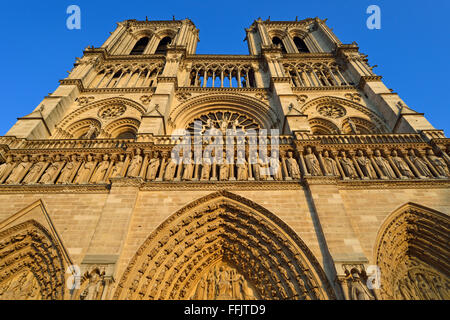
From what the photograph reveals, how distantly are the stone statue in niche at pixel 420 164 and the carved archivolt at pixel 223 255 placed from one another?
15.8 feet

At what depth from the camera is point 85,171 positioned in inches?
329

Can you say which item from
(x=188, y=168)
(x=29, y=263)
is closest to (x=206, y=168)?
(x=188, y=168)

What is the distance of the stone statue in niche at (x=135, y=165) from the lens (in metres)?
7.90

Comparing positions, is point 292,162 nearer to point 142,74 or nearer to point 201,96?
point 201,96

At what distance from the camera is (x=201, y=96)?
13383 millimetres

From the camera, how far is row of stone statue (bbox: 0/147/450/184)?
26.2 feet

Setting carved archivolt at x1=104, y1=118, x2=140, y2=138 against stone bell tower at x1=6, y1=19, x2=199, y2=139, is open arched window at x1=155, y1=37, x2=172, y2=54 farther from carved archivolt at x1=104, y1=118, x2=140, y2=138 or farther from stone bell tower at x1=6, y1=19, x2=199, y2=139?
carved archivolt at x1=104, y1=118, x2=140, y2=138

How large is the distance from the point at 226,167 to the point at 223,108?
5924mm

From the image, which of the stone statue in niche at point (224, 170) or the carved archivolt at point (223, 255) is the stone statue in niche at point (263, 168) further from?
the carved archivolt at point (223, 255)

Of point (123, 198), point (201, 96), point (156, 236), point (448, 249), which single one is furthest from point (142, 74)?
point (448, 249)

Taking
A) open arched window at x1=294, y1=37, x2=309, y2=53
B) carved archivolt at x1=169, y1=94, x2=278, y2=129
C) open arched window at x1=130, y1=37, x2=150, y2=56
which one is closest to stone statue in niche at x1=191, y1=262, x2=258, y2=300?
carved archivolt at x1=169, y1=94, x2=278, y2=129

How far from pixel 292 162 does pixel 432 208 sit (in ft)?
12.8

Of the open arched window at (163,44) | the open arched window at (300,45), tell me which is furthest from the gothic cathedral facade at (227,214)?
the open arched window at (300,45)

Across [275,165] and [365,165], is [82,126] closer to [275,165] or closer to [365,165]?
[275,165]
